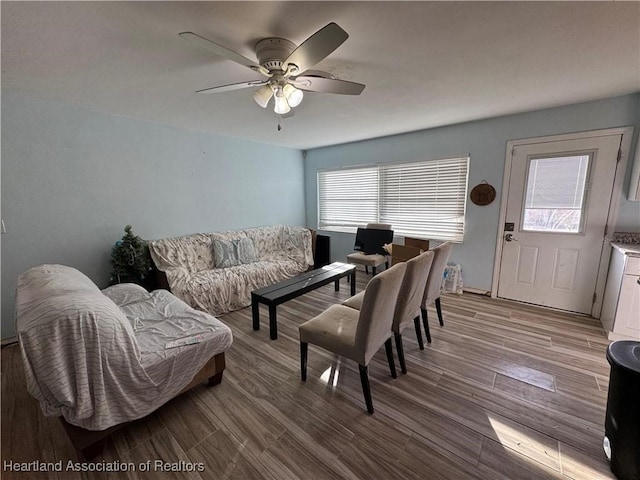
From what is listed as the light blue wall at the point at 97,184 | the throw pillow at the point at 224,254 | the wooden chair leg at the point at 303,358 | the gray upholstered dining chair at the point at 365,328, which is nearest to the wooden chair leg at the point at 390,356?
the gray upholstered dining chair at the point at 365,328

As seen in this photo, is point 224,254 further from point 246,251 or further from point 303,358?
point 303,358

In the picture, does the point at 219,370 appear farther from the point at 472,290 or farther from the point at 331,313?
the point at 472,290

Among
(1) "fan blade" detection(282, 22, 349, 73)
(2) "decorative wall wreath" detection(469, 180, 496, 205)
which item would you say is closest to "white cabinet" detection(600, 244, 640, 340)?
(2) "decorative wall wreath" detection(469, 180, 496, 205)

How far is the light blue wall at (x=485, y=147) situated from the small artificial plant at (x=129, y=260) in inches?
138

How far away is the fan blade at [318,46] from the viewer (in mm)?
1188

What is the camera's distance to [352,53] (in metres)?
1.75

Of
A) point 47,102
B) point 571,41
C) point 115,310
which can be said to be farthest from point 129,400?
point 571,41

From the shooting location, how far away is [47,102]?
8.25ft

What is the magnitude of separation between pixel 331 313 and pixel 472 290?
8.55 feet

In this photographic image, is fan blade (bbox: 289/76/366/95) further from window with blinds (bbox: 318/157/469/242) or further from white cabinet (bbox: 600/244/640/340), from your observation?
white cabinet (bbox: 600/244/640/340)

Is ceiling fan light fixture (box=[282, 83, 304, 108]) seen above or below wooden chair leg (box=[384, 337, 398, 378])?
above

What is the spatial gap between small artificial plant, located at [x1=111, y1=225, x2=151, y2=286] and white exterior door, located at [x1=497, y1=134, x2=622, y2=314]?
14.9ft

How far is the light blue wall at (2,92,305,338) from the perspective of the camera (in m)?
2.44

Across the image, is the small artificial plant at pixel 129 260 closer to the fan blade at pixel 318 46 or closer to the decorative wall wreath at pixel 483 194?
the fan blade at pixel 318 46
